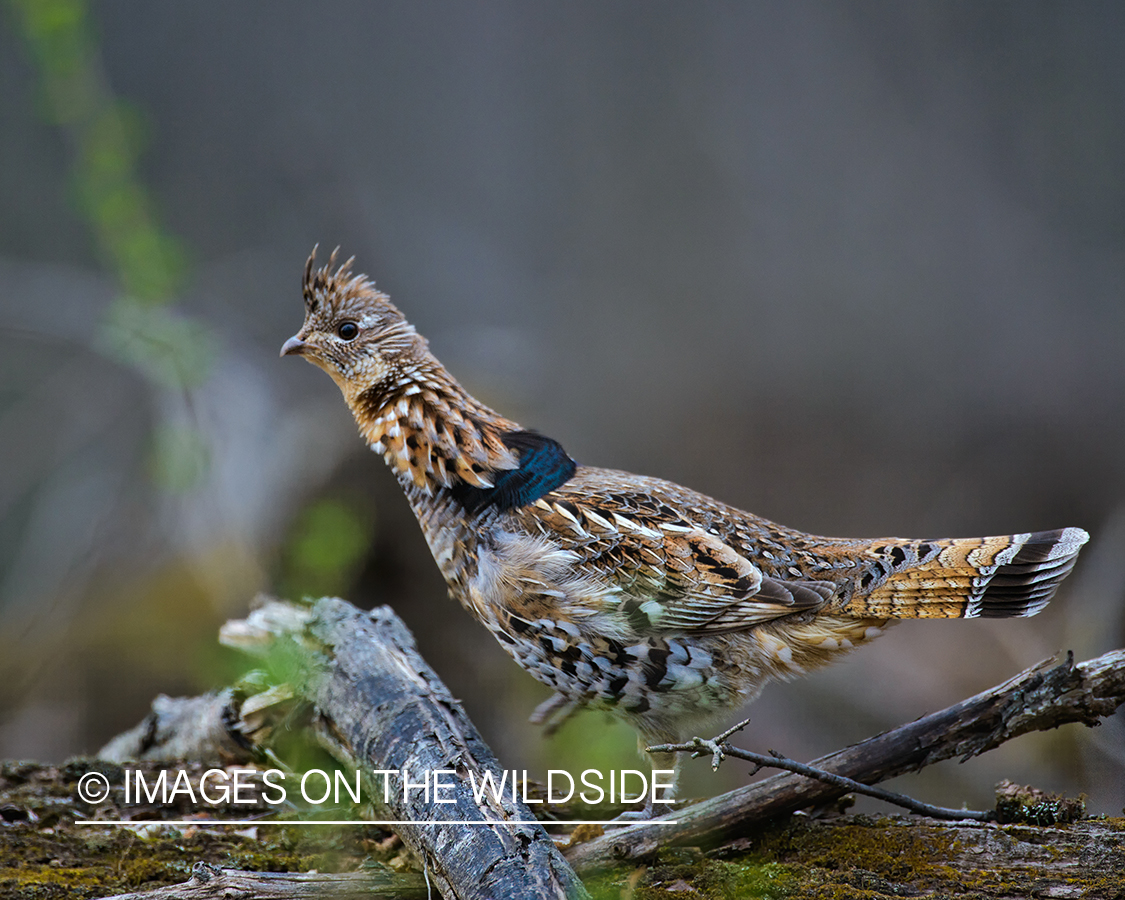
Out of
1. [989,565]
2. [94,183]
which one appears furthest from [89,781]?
[989,565]

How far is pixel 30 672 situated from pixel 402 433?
3842mm

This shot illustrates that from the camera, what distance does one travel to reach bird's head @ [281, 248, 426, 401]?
3.23 meters

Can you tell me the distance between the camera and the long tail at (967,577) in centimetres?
268

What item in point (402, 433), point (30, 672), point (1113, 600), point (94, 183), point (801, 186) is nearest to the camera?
point (402, 433)

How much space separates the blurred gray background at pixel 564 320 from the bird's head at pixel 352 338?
1368 mm

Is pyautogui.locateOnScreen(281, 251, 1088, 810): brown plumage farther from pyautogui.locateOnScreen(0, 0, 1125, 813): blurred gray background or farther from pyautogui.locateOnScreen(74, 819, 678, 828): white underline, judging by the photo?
pyautogui.locateOnScreen(0, 0, 1125, 813): blurred gray background

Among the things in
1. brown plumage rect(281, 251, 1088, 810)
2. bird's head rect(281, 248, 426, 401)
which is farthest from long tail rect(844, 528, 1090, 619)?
bird's head rect(281, 248, 426, 401)

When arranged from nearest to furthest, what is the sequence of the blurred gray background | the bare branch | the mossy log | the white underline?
the mossy log
the bare branch
the white underline
the blurred gray background

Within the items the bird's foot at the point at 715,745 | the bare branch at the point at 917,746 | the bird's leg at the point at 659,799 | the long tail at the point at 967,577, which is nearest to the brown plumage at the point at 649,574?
the long tail at the point at 967,577

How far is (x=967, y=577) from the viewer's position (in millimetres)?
2758

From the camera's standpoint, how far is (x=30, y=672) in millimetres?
5434

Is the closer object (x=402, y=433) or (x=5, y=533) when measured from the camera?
(x=402, y=433)

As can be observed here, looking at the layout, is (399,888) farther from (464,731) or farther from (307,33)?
(307,33)

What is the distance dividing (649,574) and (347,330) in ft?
4.73
